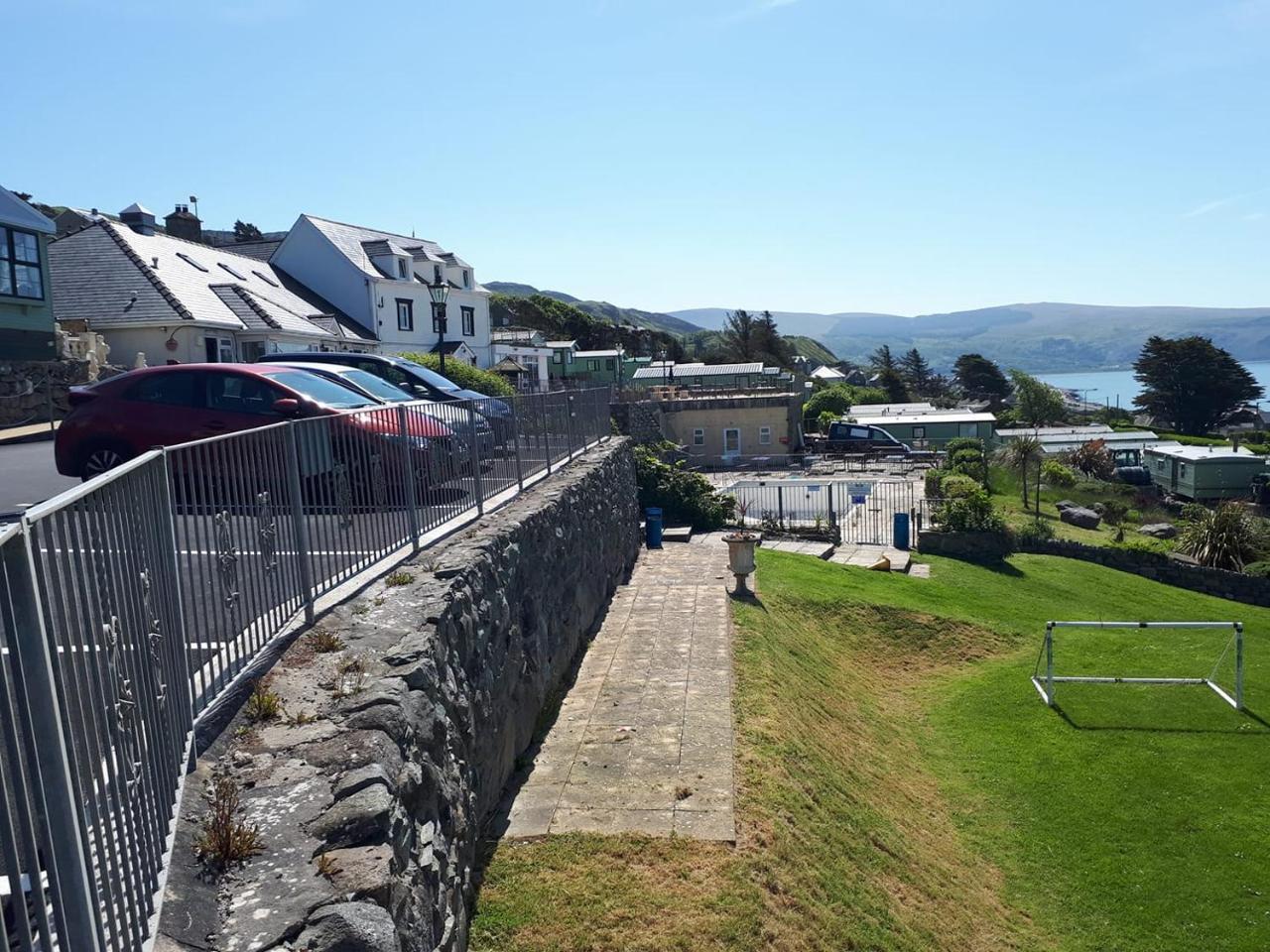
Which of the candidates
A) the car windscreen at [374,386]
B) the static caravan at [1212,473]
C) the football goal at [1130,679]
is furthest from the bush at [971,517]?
the static caravan at [1212,473]

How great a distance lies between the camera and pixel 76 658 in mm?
2645

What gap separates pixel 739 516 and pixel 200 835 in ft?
73.9

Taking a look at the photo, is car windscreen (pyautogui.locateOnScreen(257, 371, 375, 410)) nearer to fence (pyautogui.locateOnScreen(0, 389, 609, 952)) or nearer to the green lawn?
fence (pyautogui.locateOnScreen(0, 389, 609, 952))

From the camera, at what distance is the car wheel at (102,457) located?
9.98m

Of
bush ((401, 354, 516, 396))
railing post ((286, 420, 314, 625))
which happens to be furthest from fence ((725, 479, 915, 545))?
railing post ((286, 420, 314, 625))

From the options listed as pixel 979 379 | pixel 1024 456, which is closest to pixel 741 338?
pixel 979 379

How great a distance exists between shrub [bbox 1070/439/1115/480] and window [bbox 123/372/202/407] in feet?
149

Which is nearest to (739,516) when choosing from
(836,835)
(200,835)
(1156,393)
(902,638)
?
(902,638)

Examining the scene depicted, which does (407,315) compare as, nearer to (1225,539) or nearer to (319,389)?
(1225,539)

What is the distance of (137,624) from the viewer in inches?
134

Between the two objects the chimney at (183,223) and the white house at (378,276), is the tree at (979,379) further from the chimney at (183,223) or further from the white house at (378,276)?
the chimney at (183,223)

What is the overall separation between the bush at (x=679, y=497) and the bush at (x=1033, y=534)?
945cm

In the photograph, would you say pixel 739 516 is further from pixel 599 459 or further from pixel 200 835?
pixel 200 835

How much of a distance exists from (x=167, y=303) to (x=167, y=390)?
2185 cm
